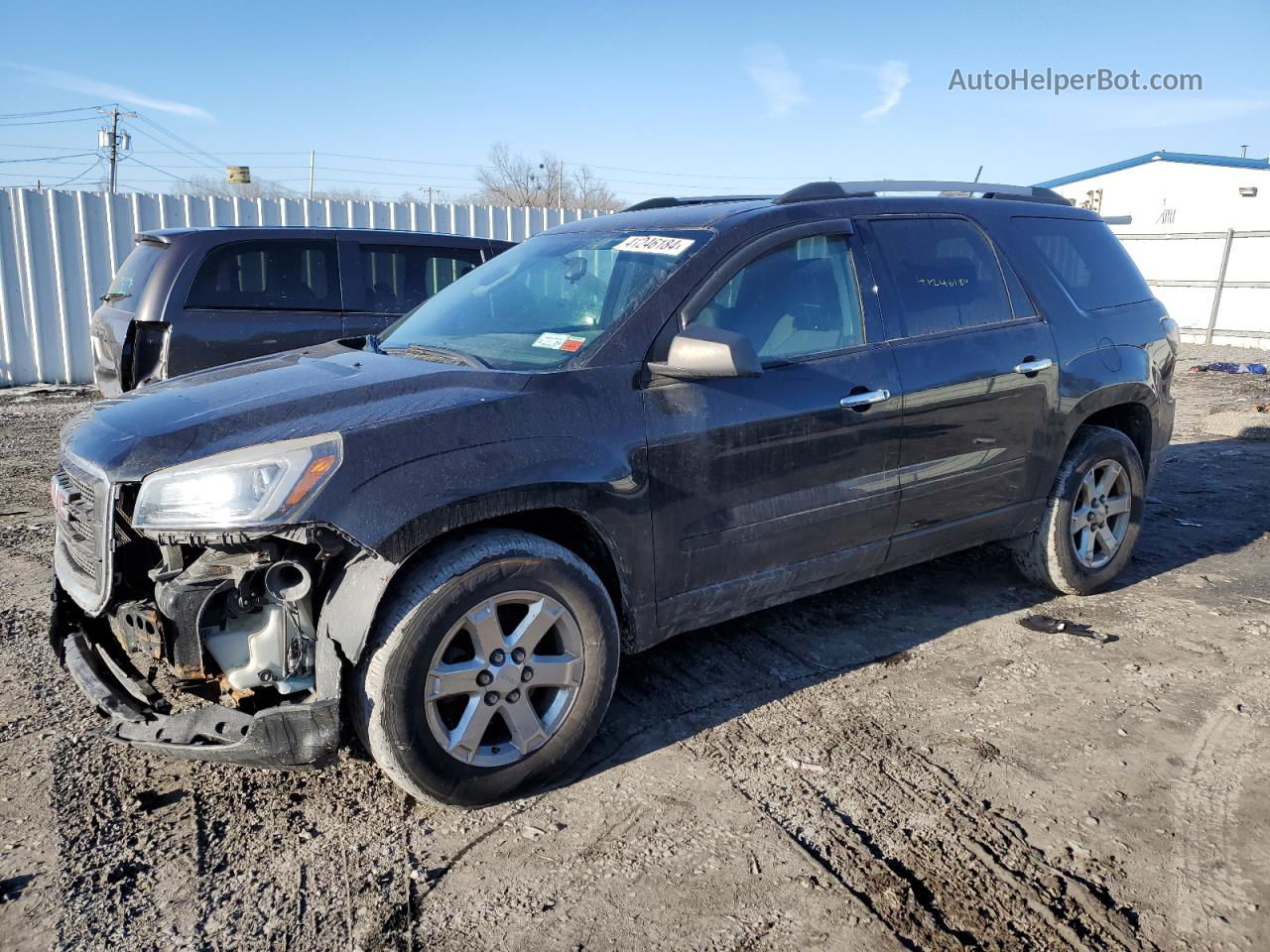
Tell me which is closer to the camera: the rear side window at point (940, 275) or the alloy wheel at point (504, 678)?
the alloy wheel at point (504, 678)

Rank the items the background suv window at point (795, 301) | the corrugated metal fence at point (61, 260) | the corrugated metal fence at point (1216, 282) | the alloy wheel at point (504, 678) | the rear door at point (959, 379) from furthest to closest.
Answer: the corrugated metal fence at point (1216, 282)
the corrugated metal fence at point (61, 260)
the rear door at point (959, 379)
the background suv window at point (795, 301)
the alloy wheel at point (504, 678)

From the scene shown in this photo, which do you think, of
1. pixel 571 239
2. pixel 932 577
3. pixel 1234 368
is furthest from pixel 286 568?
pixel 1234 368

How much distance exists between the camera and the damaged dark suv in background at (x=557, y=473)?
2.70m

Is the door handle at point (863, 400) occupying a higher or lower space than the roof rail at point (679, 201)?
lower

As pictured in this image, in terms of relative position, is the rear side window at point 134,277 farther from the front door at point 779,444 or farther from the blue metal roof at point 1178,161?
the blue metal roof at point 1178,161

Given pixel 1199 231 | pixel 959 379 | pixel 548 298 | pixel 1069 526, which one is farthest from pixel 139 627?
pixel 1199 231

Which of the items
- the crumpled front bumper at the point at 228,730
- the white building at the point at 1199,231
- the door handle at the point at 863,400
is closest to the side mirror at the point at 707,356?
the door handle at the point at 863,400

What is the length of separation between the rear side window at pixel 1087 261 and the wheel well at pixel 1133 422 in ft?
1.83

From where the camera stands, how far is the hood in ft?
9.00

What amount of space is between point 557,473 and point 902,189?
2.41m

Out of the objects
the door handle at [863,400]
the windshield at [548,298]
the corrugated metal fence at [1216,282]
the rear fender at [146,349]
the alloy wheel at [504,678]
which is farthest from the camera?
the corrugated metal fence at [1216,282]

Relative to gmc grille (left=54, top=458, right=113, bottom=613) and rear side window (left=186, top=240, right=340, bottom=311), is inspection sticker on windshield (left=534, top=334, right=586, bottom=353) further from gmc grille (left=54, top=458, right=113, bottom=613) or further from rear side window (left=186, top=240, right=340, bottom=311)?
rear side window (left=186, top=240, right=340, bottom=311)

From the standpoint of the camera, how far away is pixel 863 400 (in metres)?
3.68

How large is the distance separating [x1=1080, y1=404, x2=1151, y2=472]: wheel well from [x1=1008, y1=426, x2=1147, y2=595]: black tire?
14cm
